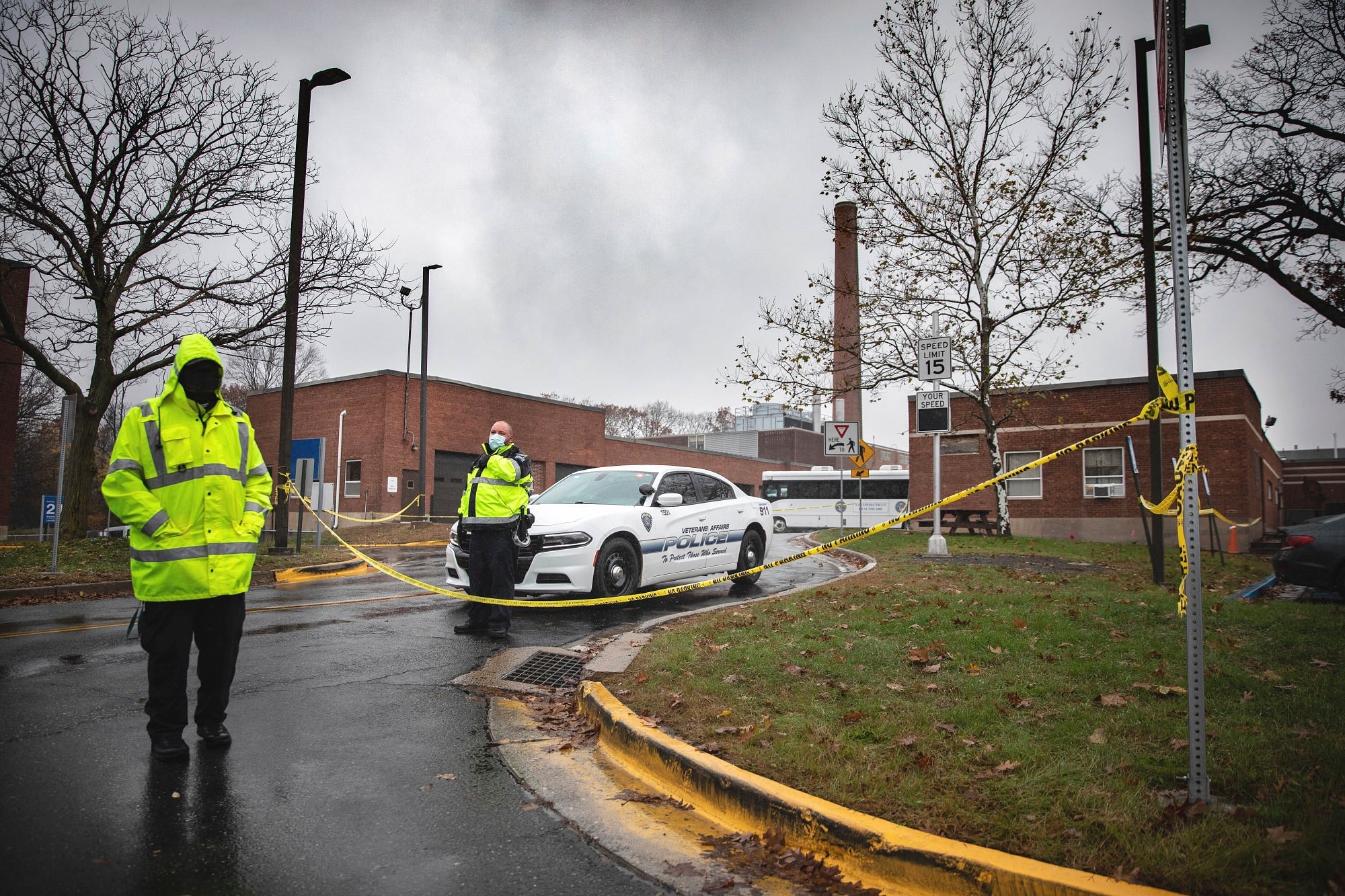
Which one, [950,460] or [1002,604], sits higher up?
[950,460]

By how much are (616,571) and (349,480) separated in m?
25.0

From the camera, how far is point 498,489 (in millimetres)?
7059

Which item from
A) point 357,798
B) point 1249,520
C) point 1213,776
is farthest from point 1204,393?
point 357,798

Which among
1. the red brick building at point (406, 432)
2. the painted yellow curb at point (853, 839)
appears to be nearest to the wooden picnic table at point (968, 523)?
the red brick building at point (406, 432)

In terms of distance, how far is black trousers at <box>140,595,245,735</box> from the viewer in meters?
3.90

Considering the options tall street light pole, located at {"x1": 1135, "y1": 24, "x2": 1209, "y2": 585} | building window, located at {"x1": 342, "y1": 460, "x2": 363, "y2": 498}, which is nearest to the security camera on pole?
tall street light pole, located at {"x1": 1135, "y1": 24, "x2": 1209, "y2": 585}

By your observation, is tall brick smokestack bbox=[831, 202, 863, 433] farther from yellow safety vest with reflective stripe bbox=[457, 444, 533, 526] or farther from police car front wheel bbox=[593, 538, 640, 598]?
yellow safety vest with reflective stripe bbox=[457, 444, 533, 526]

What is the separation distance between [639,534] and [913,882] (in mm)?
6447

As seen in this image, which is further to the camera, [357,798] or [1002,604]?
[1002,604]

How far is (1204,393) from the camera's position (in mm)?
24469

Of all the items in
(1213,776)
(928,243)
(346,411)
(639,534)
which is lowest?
(1213,776)

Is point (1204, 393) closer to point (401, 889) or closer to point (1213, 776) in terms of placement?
point (1213, 776)

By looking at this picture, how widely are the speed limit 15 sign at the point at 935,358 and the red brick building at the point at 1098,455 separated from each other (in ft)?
28.9

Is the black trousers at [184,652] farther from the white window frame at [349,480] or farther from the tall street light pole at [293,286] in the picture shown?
the white window frame at [349,480]
